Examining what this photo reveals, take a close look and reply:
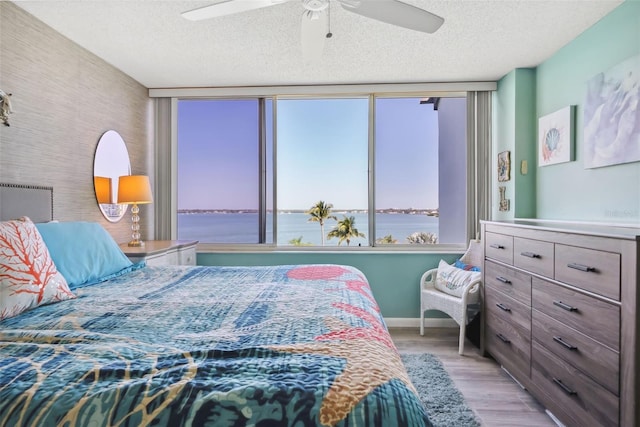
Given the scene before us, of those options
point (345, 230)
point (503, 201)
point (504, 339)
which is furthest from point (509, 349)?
point (345, 230)

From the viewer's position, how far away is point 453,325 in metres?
3.52

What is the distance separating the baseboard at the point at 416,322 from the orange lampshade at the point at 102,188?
113 inches

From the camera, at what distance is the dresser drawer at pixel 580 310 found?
1.50 m

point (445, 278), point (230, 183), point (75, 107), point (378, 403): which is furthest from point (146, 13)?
point (445, 278)

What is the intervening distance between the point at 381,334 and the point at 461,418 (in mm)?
1279

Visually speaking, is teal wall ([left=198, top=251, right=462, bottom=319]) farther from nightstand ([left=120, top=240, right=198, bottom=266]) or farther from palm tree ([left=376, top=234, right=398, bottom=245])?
nightstand ([left=120, top=240, right=198, bottom=266])

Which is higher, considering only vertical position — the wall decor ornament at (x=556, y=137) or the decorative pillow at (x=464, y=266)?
the wall decor ornament at (x=556, y=137)

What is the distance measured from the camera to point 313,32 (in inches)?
77.3

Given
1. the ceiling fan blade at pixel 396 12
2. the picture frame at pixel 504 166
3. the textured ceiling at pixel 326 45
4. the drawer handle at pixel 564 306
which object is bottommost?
the drawer handle at pixel 564 306

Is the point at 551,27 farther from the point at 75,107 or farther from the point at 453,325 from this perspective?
the point at 75,107

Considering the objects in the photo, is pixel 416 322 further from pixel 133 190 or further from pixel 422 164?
pixel 133 190

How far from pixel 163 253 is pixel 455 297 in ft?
8.41

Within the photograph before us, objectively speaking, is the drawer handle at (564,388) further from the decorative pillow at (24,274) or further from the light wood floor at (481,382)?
the decorative pillow at (24,274)

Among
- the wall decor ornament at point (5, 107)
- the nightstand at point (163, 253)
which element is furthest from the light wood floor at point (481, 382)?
the wall decor ornament at point (5, 107)
